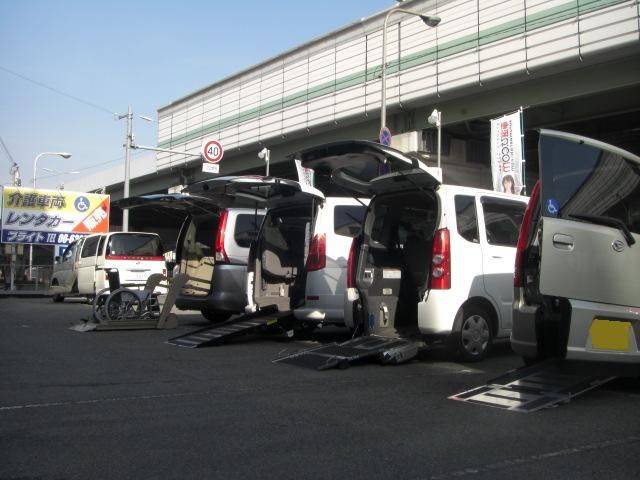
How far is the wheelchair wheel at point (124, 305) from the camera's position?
407 inches

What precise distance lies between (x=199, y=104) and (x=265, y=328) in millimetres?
24633

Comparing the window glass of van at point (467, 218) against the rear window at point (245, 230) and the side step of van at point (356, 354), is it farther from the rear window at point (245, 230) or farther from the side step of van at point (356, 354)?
the rear window at point (245, 230)

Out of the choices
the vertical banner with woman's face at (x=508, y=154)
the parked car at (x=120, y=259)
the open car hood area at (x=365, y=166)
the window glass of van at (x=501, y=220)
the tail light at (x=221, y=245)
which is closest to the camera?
the open car hood area at (x=365, y=166)

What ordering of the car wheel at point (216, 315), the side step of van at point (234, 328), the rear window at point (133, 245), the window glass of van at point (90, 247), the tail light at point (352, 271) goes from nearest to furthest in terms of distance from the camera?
the tail light at point (352, 271) → the side step of van at point (234, 328) → the car wheel at point (216, 315) → the rear window at point (133, 245) → the window glass of van at point (90, 247)

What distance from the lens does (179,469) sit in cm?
343

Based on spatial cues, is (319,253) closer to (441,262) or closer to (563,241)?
(441,262)

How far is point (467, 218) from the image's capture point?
6875 millimetres

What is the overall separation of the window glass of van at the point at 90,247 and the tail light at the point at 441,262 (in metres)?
11.6

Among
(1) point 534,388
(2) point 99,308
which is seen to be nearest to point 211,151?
(2) point 99,308

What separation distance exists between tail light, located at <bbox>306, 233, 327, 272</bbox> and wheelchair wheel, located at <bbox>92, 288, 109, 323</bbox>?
407 centimetres

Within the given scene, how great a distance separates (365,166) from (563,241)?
Result: 2637 millimetres

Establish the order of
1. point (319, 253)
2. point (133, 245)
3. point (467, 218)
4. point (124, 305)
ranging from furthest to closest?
1. point (133, 245)
2. point (124, 305)
3. point (319, 253)
4. point (467, 218)

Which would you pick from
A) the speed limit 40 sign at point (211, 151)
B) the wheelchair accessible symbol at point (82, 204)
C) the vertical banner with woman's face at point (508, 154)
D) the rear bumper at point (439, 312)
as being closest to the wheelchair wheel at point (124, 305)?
the rear bumper at point (439, 312)

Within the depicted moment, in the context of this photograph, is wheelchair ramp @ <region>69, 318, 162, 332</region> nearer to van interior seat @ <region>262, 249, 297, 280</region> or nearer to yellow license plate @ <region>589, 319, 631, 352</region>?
van interior seat @ <region>262, 249, 297, 280</region>
